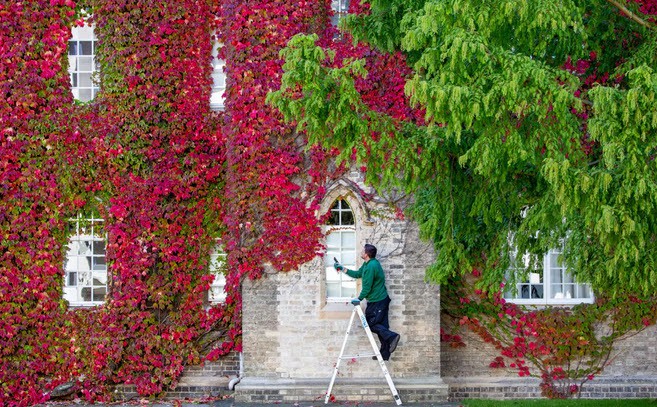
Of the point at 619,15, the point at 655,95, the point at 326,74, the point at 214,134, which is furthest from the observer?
the point at 214,134

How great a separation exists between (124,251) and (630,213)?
863 centimetres

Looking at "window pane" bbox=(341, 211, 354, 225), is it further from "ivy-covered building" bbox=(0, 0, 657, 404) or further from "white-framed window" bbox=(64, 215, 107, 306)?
"white-framed window" bbox=(64, 215, 107, 306)

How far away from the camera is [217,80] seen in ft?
53.6

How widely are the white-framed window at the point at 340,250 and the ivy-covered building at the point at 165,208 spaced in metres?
0.02

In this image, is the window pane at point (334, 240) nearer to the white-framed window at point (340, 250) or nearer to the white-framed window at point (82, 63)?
the white-framed window at point (340, 250)

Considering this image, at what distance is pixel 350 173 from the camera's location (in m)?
15.1

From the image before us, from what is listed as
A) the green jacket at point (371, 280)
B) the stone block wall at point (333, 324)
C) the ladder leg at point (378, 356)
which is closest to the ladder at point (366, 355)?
the ladder leg at point (378, 356)

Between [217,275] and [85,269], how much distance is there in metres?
2.15

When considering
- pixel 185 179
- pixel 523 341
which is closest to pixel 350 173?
pixel 185 179

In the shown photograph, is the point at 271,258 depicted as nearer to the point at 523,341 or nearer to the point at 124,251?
the point at 124,251

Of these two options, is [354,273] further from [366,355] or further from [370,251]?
[366,355]

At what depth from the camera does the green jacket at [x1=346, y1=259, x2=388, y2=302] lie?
1430 centimetres

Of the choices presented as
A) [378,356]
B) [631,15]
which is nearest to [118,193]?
[378,356]

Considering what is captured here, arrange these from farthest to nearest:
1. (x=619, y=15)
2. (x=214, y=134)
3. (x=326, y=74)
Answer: (x=214, y=134) < (x=619, y=15) < (x=326, y=74)
